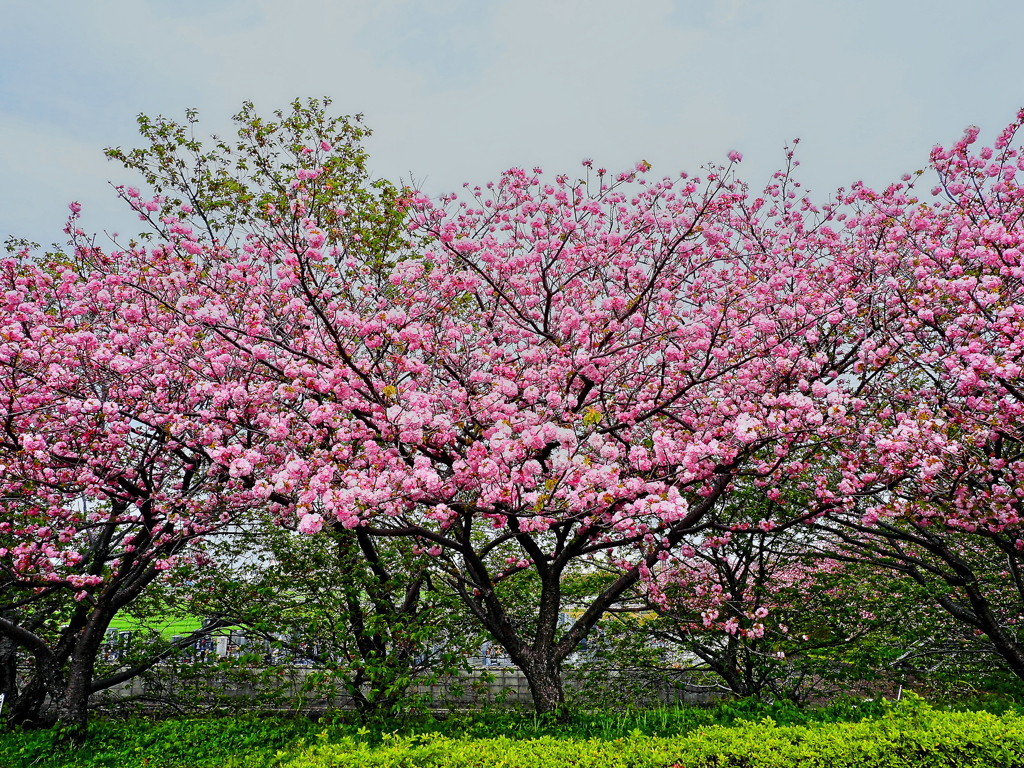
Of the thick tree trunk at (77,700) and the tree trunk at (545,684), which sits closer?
the tree trunk at (545,684)

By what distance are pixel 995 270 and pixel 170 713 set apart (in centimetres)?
1411

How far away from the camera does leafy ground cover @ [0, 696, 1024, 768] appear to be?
4.99 meters

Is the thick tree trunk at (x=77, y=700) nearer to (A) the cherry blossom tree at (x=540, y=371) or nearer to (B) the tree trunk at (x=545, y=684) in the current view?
(A) the cherry blossom tree at (x=540, y=371)

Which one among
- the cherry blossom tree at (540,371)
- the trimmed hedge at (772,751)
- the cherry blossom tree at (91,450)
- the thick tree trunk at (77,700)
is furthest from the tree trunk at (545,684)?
the thick tree trunk at (77,700)

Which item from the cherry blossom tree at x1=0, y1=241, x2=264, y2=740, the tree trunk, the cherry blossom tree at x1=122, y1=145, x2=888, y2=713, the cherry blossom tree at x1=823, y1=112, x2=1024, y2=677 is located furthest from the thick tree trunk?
the cherry blossom tree at x1=823, y1=112, x2=1024, y2=677

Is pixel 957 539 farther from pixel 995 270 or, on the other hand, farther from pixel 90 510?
pixel 90 510

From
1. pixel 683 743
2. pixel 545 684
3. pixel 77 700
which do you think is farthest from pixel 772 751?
pixel 77 700

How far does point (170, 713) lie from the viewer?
10.9 meters

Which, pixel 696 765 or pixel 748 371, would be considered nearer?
pixel 696 765

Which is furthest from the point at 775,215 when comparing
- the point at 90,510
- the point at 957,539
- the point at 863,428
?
the point at 90,510

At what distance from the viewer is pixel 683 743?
537cm

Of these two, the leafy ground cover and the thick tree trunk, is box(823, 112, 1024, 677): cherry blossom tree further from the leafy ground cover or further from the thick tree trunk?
the thick tree trunk

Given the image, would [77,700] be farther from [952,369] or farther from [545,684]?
[952,369]

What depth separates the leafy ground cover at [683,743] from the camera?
16.4 feet
